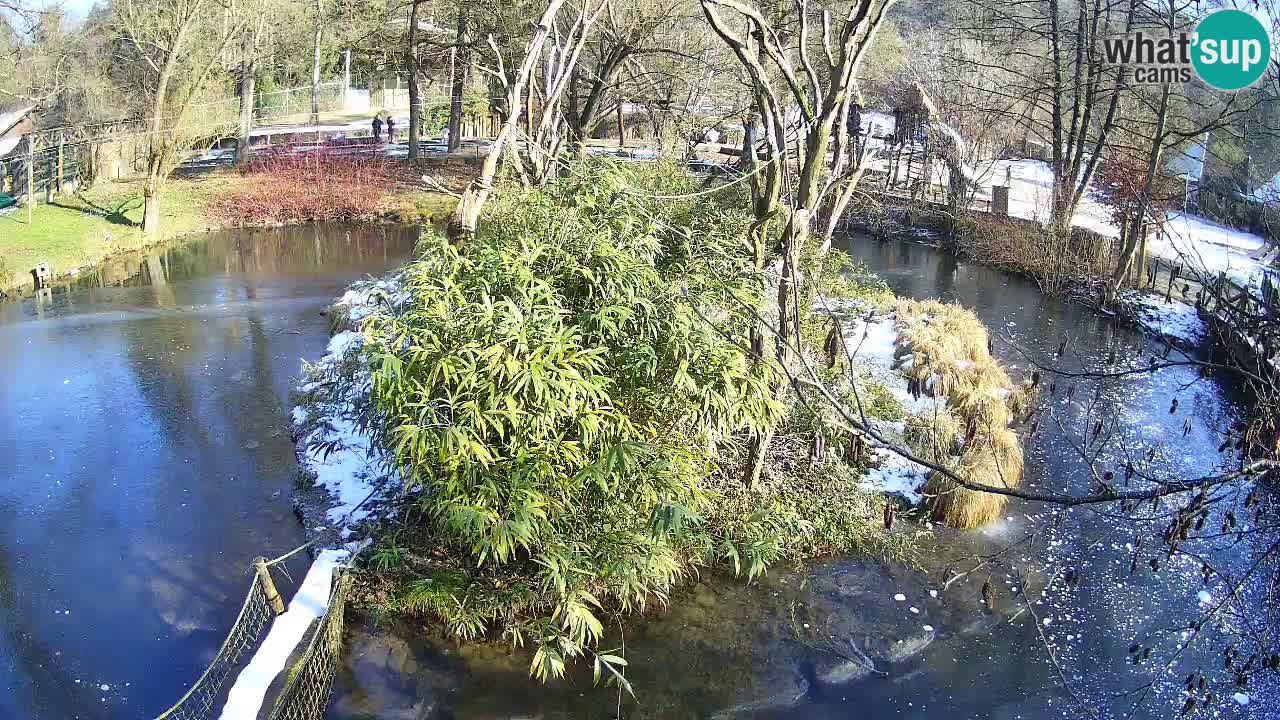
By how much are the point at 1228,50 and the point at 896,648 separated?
19.8ft

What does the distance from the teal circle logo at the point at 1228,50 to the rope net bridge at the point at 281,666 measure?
6.27m

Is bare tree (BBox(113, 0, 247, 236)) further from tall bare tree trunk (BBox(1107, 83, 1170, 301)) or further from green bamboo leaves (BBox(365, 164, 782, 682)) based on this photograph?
tall bare tree trunk (BBox(1107, 83, 1170, 301))

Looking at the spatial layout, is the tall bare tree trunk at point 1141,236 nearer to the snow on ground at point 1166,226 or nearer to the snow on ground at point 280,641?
the snow on ground at point 1166,226

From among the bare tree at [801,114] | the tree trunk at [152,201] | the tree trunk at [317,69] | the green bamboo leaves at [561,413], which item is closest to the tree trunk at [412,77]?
the tree trunk at [317,69]

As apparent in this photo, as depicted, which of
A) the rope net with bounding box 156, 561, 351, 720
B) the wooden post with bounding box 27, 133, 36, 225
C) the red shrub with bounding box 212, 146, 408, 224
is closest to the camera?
the rope net with bounding box 156, 561, 351, 720

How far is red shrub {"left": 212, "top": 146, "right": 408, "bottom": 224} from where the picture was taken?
753 inches

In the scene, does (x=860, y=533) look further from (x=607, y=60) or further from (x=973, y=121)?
(x=973, y=121)

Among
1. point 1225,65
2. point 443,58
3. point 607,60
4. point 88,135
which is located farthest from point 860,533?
point 443,58

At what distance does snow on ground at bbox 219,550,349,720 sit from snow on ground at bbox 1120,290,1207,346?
1064 cm

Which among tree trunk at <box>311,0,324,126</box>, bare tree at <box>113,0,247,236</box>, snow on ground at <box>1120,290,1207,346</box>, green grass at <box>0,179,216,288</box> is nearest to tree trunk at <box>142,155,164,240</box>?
bare tree at <box>113,0,247,236</box>

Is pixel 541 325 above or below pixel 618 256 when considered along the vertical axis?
below

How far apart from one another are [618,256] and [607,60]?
12.9 meters

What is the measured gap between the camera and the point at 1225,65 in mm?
8805

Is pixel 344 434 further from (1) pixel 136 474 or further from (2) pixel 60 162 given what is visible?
(2) pixel 60 162
